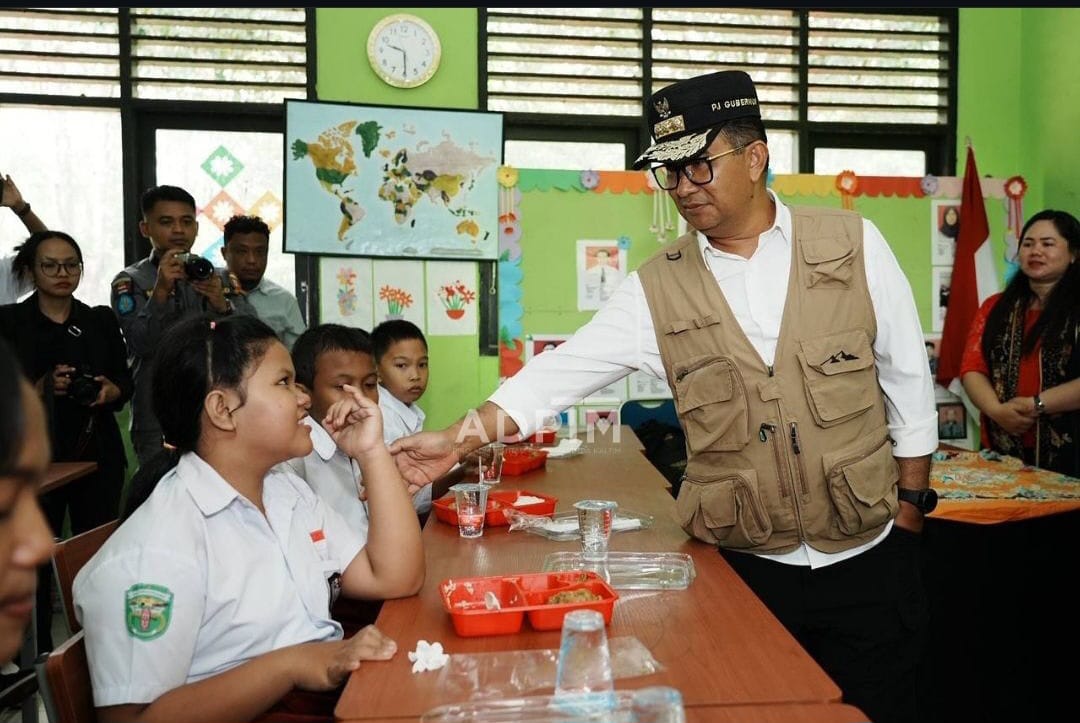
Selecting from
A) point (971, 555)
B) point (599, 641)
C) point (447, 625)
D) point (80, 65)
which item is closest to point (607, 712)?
point (599, 641)

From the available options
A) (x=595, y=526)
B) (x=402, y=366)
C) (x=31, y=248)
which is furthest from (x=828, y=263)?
(x=31, y=248)

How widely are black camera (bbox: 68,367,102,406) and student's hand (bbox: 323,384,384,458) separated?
2.00 m

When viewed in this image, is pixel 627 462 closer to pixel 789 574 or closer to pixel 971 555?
pixel 971 555

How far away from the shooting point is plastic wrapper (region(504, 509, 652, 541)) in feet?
6.56

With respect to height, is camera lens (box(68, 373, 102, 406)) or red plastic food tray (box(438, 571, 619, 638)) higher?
camera lens (box(68, 373, 102, 406))

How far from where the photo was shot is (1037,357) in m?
3.31

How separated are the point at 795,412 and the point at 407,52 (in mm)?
3343

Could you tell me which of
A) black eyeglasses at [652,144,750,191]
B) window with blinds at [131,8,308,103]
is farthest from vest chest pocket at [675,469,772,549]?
window with blinds at [131,8,308,103]

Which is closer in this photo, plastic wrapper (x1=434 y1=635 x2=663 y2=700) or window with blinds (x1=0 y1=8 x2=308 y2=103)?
plastic wrapper (x1=434 y1=635 x2=663 y2=700)

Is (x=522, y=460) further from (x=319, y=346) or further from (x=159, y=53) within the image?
(x=159, y=53)

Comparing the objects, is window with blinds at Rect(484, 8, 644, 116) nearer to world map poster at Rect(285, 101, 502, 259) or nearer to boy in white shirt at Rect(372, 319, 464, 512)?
world map poster at Rect(285, 101, 502, 259)

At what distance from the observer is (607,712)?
3.50 ft

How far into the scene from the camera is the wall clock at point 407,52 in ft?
14.3

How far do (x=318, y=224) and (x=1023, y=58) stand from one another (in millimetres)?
3888
